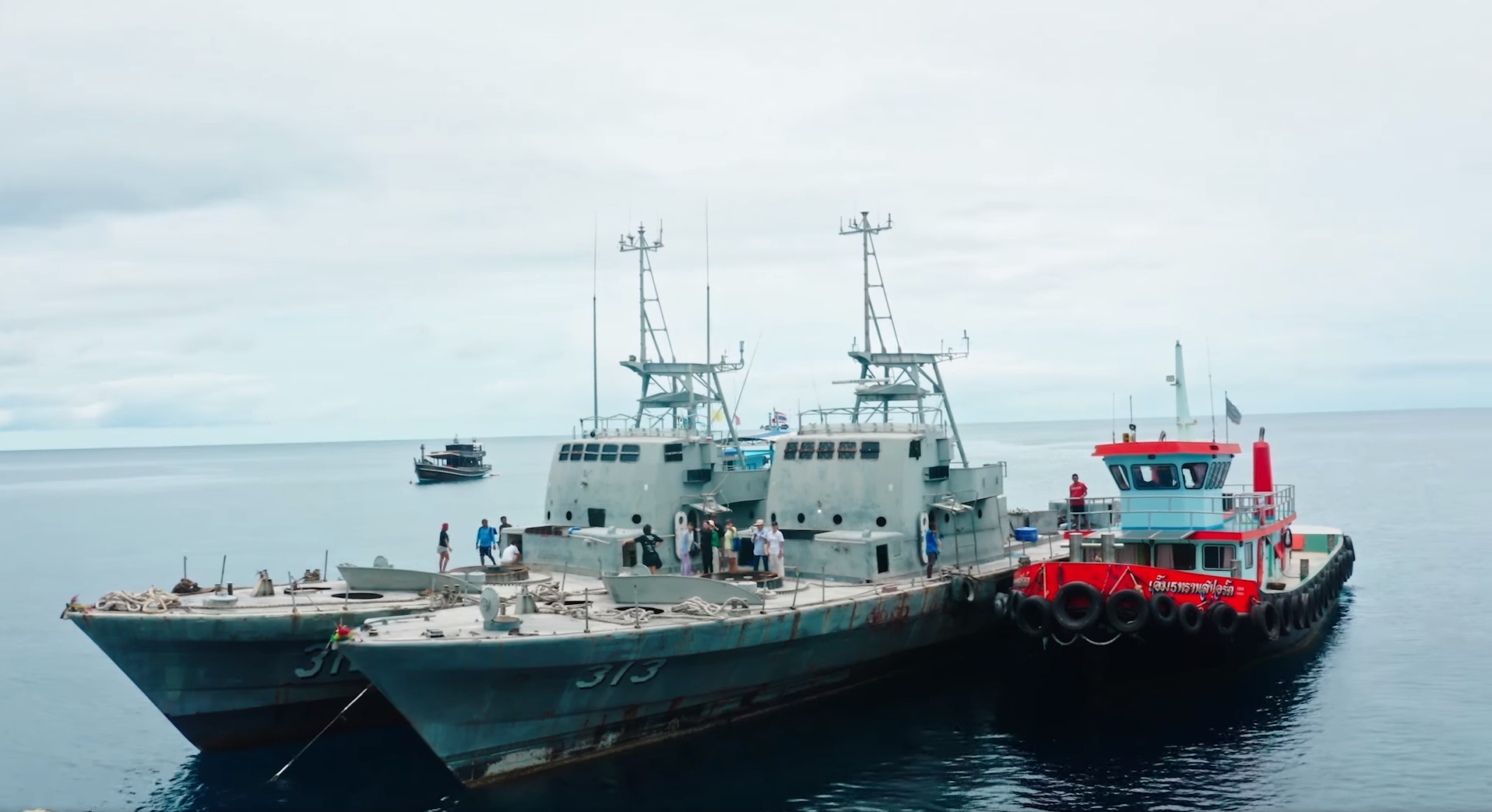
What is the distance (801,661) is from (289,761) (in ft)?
30.6

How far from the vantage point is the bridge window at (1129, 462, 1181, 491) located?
82.5 feet

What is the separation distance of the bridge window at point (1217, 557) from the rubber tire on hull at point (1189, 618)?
2.65 metres

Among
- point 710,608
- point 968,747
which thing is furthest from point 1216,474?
point 710,608

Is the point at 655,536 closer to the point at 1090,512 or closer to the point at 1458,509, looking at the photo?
the point at 1090,512

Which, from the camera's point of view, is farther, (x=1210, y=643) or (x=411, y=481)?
(x=411, y=481)

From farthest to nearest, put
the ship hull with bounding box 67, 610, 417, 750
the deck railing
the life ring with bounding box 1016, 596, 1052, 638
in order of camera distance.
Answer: the deck railing → the life ring with bounding box 1016, 596, 1052, 638 → the ship hull with bounding box 67, 610, 417, 750

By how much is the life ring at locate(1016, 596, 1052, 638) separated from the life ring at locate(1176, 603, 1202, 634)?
241 centimetres

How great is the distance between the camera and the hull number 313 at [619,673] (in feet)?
61.2

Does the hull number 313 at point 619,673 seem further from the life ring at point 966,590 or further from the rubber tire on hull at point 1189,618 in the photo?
the rubber tire on hull at point 1189,618

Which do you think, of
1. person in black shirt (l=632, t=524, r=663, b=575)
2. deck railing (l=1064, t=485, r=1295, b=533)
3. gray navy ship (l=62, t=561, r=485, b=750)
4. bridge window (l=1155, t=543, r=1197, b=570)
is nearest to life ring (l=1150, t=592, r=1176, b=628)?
bridge window (l=1155, t=543, r=1197, b=570)

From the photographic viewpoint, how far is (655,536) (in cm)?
2541

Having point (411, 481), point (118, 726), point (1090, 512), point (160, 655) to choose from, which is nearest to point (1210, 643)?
point (1090, 512)

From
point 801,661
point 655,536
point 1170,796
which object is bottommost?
point 1170,796

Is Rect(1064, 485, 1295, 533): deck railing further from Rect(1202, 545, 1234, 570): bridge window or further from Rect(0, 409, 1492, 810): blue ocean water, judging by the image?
Rect(0, 409, 1492, 810): blue ocean water
